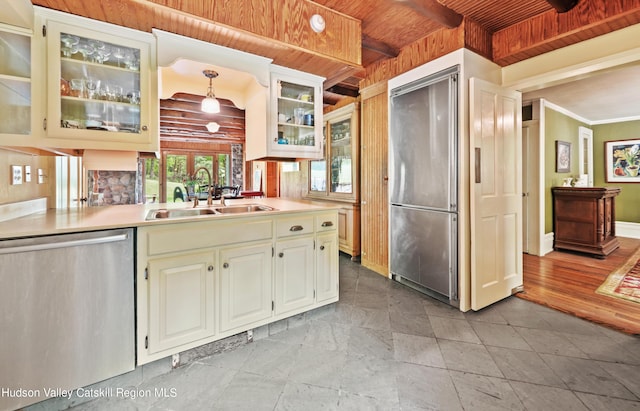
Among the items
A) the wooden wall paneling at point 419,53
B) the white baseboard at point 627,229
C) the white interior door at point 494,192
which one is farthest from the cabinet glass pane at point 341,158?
the white baseboard at point 627,229

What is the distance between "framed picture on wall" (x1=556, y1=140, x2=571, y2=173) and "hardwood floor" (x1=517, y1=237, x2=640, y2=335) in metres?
1.47

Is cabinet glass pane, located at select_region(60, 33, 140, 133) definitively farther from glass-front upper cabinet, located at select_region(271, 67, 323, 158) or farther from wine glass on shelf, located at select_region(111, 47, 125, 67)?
glass-front upper cabinet, located at select_region(271, 67, 323, 158)

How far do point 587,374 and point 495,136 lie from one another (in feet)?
6.37

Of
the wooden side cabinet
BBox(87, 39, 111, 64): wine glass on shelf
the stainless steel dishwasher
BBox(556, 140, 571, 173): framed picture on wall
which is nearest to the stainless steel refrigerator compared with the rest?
the stainless steel dishwasher

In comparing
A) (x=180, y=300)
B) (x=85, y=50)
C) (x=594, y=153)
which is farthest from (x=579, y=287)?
(x=85, y=50)

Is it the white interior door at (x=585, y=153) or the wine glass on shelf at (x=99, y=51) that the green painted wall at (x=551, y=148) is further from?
the wine glass on shelf at (x=99, y=51)

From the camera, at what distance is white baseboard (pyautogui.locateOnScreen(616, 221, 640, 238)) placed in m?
5.28

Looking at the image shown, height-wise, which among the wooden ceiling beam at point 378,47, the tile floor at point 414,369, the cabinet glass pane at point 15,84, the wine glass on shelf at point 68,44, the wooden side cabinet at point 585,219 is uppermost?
the wooden ceiling beam at point 378,47

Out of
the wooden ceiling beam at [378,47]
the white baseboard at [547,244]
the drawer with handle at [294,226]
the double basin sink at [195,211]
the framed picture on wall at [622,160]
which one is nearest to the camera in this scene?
the double basin sink at [195,211]

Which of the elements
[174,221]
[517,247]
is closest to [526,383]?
[517,247]

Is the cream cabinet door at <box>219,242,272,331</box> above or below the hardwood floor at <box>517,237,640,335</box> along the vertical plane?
above

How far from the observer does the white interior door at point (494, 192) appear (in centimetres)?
247

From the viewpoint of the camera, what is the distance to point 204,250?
5.89 feet

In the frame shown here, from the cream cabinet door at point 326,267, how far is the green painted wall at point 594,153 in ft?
13.4
